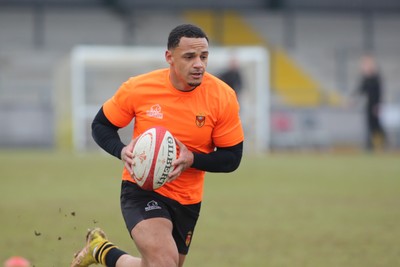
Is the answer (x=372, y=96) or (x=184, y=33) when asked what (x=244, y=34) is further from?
(x=184, y=33)

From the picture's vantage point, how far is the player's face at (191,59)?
20.6 ft

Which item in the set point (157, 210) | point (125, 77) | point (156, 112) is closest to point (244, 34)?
point (125, 77)

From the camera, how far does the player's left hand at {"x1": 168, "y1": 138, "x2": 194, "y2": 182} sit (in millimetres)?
6094

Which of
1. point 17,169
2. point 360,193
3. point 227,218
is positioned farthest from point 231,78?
point 227,218

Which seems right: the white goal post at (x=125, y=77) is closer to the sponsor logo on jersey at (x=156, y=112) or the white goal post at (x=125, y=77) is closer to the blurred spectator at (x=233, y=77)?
the blurred spectator at (x=233, y=77)

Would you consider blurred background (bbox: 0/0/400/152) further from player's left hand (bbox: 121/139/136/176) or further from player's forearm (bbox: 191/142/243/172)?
player's left hand (bbox: 121/139/136/176)

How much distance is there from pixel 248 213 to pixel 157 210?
20.6ft

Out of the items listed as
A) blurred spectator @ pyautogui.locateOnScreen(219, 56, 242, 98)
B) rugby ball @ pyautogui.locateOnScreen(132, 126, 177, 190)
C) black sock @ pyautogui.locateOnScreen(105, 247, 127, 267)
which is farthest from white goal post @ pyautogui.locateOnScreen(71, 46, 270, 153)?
rugby ball @ pyautogui.locateOnScreen(132, 126, 177, 190)

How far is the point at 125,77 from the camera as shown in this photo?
28562 millimetres

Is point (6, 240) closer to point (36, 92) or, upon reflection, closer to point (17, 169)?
point (17, 169)

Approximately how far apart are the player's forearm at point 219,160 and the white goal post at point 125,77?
66.0ft

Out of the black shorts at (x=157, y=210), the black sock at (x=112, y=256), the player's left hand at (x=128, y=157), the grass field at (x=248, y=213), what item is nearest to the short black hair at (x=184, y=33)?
the player's left hand at (x=128, y=157)

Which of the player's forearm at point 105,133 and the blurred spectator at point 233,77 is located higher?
the blurred spectator at point 233,77

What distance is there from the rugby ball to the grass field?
1347 millimetres
